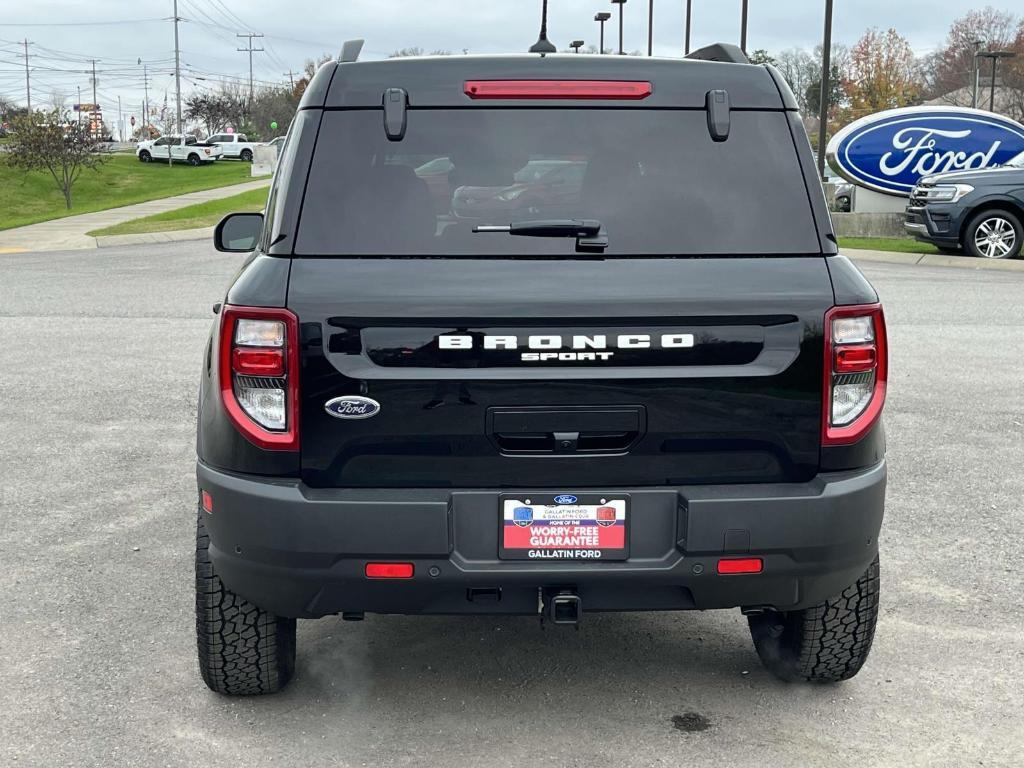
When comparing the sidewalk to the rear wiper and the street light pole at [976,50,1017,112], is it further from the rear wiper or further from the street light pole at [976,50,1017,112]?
the street light pole at [976,50,1017,112]

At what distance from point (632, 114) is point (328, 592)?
5.18 ft

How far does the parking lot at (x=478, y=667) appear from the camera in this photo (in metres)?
3.65

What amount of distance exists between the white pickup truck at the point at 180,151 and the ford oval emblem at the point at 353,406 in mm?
77629

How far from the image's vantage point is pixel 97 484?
21.6 feet

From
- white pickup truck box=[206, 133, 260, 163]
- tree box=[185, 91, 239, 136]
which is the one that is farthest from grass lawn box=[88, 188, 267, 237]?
tree box=[185, 91, 239, 136]

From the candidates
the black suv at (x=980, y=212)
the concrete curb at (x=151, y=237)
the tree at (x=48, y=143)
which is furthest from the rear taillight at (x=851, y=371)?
the tree at (x=48, y=143)

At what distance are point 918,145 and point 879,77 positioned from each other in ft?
207

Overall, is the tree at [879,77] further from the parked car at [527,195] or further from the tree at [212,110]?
Answer: the parked car at [527,195]

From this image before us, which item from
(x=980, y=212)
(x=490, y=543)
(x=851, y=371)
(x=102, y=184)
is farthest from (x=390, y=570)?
(x=102, y=184)

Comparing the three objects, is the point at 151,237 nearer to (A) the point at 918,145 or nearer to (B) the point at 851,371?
(A) the point at 918,145

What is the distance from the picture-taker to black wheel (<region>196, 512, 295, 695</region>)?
3764 mm

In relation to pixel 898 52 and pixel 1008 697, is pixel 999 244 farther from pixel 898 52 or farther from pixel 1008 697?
pixel 898 52

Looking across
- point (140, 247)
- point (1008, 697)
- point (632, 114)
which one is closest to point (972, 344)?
point (1008, 697)

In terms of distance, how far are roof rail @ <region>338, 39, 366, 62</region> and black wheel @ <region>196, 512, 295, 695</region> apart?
1490 millimetres
